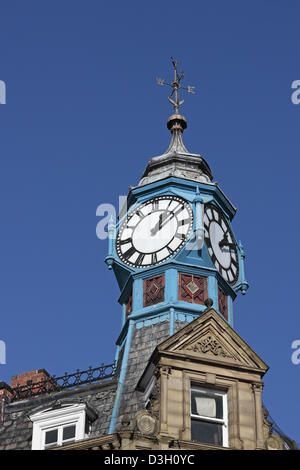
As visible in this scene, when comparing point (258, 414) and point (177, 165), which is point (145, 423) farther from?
point (177, 165)

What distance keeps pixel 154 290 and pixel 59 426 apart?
6884 millimetres

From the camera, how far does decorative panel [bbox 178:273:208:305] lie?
40.0 meters

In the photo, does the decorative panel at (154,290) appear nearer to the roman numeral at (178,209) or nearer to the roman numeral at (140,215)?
the roman numeral at (178,209)

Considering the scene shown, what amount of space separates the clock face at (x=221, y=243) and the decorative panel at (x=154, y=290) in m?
2.12

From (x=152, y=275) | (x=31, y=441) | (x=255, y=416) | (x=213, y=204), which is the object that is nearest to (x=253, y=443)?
(x=255, y=416)

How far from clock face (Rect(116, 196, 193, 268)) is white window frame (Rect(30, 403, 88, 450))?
24.1 feet

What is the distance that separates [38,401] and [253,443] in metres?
9.04

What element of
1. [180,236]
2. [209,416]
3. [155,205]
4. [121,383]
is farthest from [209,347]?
[155,205]

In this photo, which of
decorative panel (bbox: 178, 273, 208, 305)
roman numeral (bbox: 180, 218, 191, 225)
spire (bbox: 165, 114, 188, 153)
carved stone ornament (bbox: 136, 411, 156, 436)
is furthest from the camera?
spire (bbox: 165, 114, 188, 153)

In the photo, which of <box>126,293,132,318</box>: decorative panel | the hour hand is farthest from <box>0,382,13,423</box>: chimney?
the hour hand

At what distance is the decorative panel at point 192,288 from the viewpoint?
131 ft

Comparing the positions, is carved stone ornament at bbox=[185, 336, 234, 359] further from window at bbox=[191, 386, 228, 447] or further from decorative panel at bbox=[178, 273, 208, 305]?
decorative panel at bbox=[178, 273, 208, 305]

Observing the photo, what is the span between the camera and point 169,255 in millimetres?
40906

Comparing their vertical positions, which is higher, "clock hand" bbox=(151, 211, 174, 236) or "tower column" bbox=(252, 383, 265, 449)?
"clock hand" bbox=(151, 211, 174, 236)
